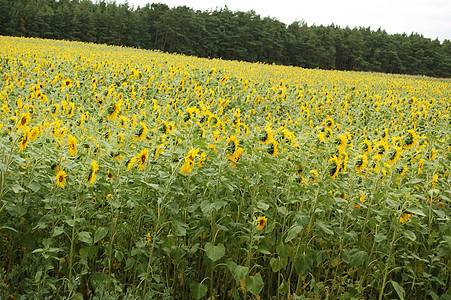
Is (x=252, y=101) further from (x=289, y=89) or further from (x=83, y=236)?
(x=83, y=236)

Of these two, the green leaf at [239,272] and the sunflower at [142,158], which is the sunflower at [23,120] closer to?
the sunflower at [142,158]

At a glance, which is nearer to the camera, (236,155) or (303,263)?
(303,263)

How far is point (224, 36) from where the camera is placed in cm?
5219

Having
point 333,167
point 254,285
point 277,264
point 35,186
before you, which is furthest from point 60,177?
point 333,167

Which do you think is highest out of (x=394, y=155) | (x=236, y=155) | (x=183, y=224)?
(x=394, y=155)

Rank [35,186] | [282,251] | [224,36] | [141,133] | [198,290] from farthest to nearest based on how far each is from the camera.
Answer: [224,36] < [141,133] < [282,251] < [198,290] < [35,186]

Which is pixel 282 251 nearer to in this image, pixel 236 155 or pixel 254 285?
pixel 254 285

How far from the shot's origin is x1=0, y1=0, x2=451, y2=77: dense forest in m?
47.4

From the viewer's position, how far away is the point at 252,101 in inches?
326

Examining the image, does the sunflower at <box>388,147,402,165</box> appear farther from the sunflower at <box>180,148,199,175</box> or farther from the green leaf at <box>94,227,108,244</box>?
the green leaf at <box>94,227,108,244</box>

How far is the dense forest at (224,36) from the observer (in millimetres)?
47375

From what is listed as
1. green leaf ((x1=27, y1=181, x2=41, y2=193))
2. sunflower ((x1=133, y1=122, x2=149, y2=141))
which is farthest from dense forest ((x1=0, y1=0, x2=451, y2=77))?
green leaf ((x1=27, y1=181, x2=41, y2=193))

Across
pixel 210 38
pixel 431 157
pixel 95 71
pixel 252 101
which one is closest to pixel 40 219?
pixel 431 157

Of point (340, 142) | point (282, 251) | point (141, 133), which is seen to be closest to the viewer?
point (282, 251)
